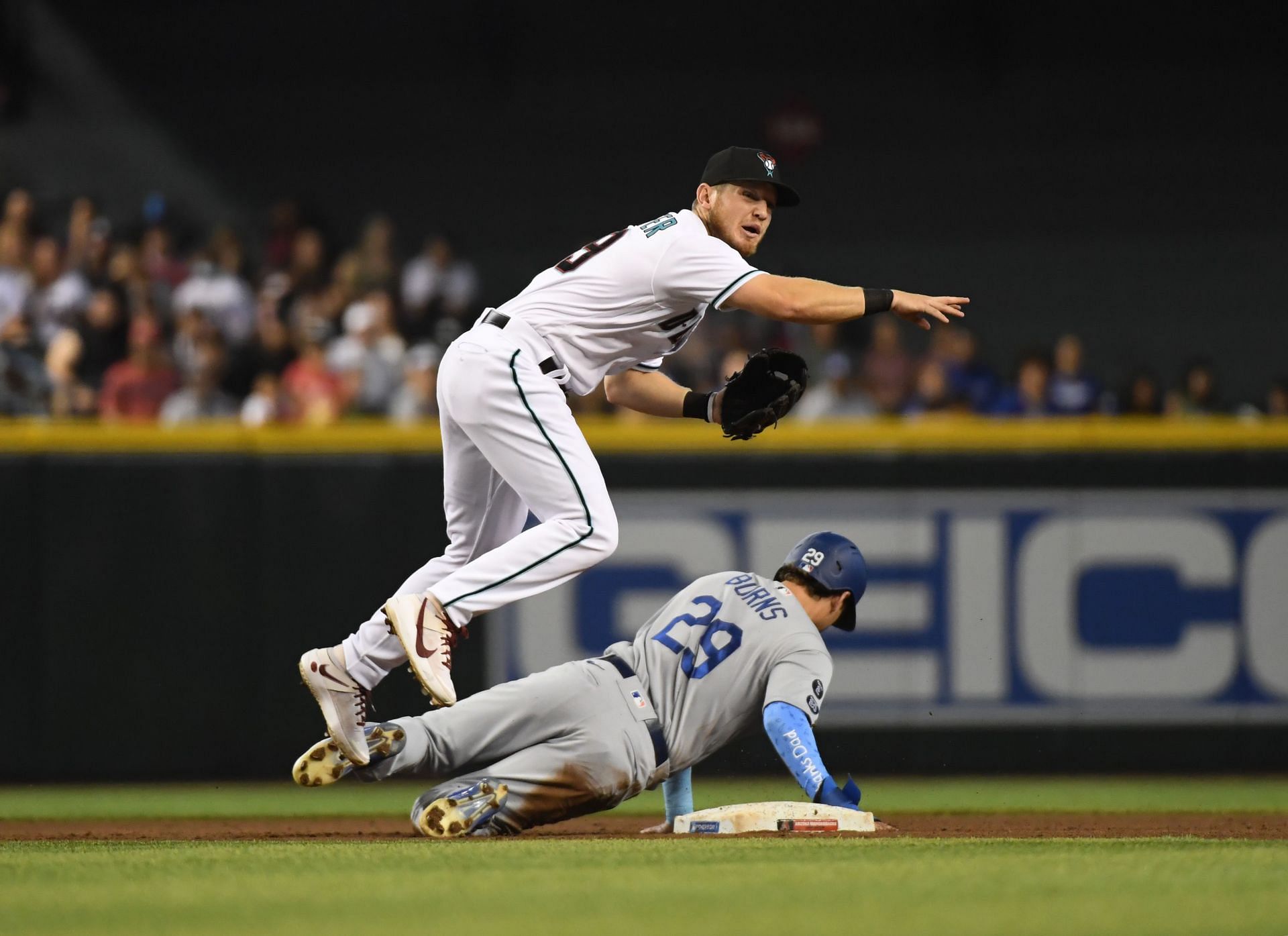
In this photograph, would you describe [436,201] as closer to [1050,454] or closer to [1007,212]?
[1007,212]

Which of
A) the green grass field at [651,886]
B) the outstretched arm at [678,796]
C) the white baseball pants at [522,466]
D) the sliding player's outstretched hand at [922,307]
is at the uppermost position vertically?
the sliding player's outstretched hand at [922,307]

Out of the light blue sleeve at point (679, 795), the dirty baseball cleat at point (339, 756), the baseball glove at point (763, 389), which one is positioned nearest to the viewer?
the dirty baseball cleat at point (339, 756)

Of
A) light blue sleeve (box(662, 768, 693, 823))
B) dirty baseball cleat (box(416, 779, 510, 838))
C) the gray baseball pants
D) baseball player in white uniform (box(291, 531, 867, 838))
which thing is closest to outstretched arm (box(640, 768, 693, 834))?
light blue sleeve (box(662, 768, 693, 823))

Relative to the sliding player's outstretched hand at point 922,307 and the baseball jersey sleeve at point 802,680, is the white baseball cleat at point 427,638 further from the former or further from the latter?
the sliding player's outstretched hand at point 922,307

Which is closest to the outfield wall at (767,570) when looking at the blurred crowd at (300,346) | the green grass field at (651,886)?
the blurred crowd at (300,346)

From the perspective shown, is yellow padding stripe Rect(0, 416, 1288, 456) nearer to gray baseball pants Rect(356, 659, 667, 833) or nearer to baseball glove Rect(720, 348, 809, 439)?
baseball glove Rect(720, 348, 809, 439)

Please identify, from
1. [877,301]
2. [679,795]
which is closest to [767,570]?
[679,795]
